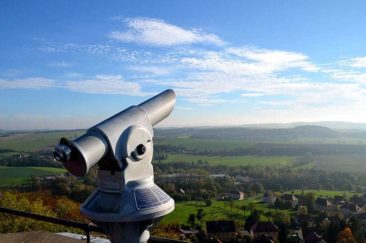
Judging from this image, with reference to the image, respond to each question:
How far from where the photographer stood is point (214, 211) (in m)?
51.2

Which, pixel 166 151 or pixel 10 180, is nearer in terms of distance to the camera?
pixel 10 180

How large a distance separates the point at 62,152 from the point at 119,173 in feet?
1.10

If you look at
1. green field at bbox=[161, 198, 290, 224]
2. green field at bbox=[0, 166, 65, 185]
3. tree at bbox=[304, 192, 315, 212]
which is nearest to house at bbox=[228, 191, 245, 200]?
green field at bbox=[161, 198, 290, 224]

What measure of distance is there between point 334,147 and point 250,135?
167ft

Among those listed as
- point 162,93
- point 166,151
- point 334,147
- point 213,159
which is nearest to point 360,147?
point 334,147

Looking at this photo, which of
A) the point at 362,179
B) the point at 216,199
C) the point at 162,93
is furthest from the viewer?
the point at 362,179

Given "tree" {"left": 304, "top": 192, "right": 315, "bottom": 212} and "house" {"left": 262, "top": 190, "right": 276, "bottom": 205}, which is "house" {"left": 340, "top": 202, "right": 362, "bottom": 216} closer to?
"tree" {"left": 304, "top": 192, "right": 315, "bottom": 212}

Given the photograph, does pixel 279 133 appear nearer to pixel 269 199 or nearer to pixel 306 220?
pixel 269 199

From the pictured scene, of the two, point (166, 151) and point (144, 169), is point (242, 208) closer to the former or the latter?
point (166, 151)

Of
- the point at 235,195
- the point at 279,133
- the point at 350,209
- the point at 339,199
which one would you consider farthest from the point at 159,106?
the point at 279,133

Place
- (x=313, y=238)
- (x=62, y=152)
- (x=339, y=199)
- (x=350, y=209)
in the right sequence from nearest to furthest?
(x=62, y=152)
(x=313, y=238)
(x=350, y=209)
(x=339, y=199)

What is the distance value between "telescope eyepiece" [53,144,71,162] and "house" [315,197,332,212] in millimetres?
55453

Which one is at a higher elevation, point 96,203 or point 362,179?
point 96,203

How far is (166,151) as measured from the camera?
98.4m
